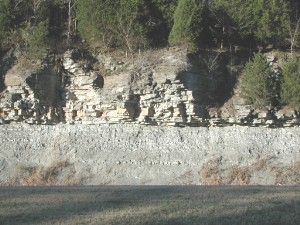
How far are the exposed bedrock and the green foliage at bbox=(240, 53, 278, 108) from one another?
6.08 ft

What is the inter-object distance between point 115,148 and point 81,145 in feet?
7.32

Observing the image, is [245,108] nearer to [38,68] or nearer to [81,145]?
[81,145]

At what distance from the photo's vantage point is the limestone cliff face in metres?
28.3

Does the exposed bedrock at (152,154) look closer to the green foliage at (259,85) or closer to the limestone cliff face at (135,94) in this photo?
the limestone cliff face at (135,94)

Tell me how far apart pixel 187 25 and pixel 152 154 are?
30.1 ft

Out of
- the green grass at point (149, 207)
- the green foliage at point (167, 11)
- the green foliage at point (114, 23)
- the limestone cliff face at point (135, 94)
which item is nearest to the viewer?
the green grass at point (149, 207)

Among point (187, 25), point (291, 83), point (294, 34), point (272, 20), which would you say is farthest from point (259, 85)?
point (187, 25)

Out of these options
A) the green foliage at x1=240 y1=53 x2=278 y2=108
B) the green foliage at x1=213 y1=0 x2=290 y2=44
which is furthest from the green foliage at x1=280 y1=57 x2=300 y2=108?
the green foliage at x1=213 y1=0 x2=290 y2=44

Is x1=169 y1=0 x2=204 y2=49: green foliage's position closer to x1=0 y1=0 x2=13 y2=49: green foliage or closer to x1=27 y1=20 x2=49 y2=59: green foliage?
x1=27 y1=20 x2=49 y2=59: green foliage

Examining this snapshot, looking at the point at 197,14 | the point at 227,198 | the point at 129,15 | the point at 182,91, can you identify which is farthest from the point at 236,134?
the point at 227,198

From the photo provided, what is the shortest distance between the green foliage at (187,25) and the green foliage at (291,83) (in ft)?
20.6

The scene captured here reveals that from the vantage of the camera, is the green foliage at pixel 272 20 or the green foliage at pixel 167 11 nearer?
the green foliage at pixel 272 20

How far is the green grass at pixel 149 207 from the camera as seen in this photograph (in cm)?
815

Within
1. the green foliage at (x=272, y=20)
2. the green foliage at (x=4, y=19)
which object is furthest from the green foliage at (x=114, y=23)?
the green foliage at (x=272, y=20)
